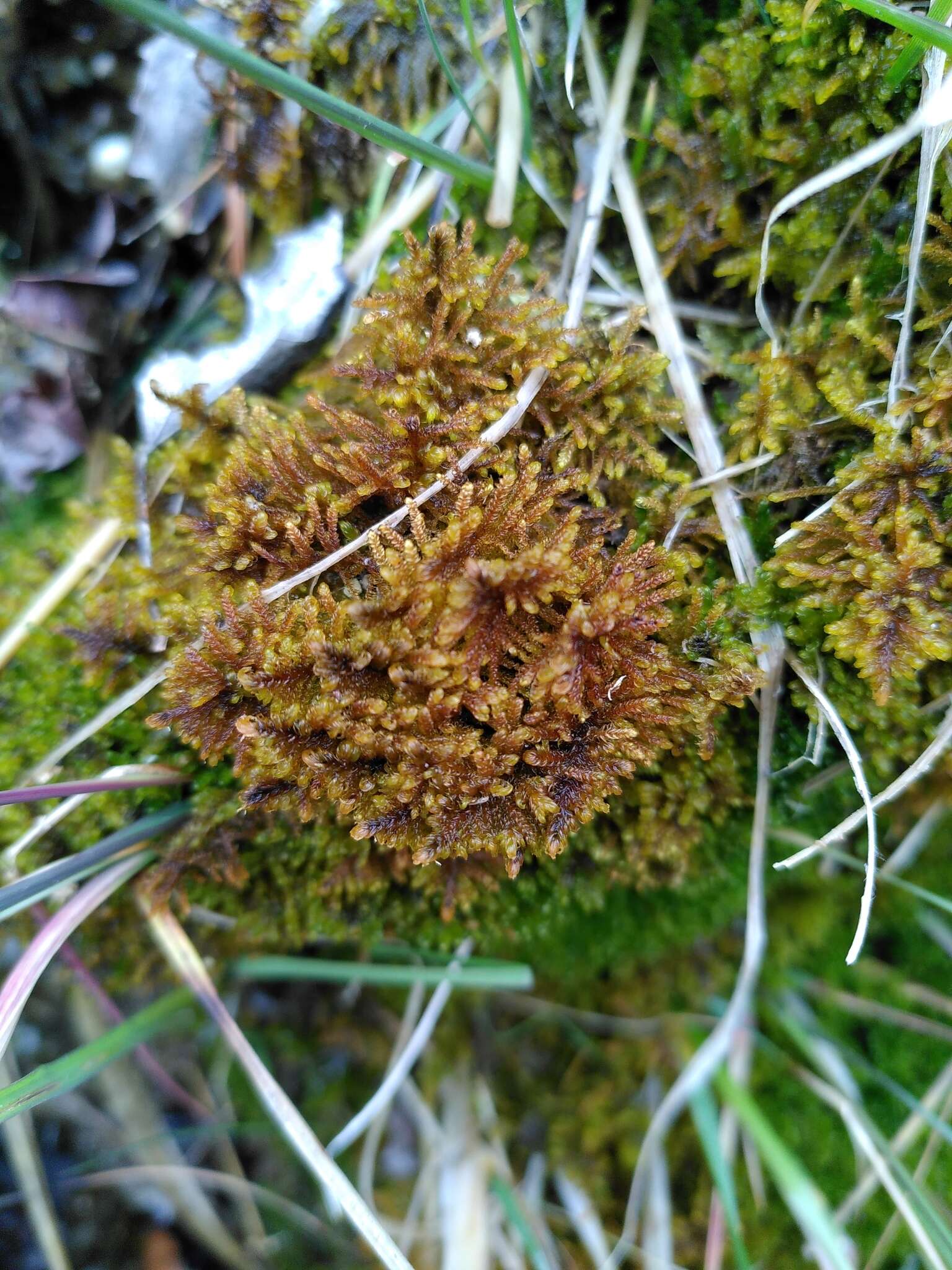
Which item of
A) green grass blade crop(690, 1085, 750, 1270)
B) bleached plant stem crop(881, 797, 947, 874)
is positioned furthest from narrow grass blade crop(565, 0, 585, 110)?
green grass blade crop(690, 1085, 750, 1270)

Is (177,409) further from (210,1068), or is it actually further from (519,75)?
(210,1068)

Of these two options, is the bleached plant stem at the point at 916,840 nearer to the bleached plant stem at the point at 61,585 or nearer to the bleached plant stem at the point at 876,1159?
the bleached plant stem at the point at 876,1159

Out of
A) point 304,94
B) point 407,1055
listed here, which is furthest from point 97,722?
point 304,94

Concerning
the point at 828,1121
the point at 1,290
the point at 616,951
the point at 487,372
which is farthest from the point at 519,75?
the point at 828,1121

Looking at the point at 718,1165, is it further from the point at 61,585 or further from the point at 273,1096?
the point at 61,585

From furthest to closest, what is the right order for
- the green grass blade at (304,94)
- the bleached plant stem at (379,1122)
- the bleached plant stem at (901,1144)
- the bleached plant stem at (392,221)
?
the bleached plant stem at (379,1122) → the bleached plant stem at (901,1144) → the bleached plant stem at (392,221) → the green grass blade at (304,94)

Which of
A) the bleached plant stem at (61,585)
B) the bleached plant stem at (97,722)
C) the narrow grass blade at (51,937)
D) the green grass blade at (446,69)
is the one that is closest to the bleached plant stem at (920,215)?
the green grass blade at (446,69)
